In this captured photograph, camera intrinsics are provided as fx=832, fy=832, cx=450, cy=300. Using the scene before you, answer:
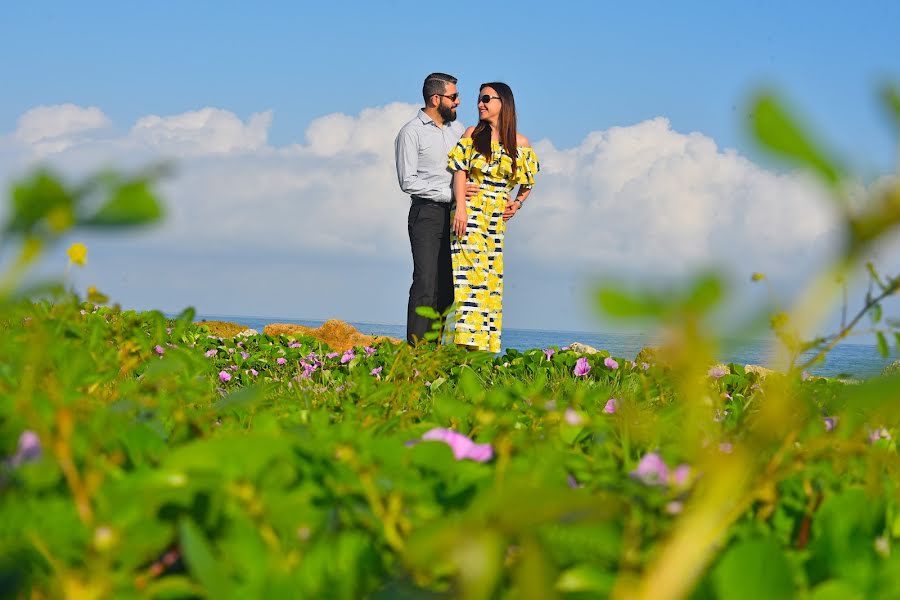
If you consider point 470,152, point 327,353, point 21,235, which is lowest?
point 327,353

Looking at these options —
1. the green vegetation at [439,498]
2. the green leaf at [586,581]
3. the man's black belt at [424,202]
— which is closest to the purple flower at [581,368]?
the man's black belt at [424,202]

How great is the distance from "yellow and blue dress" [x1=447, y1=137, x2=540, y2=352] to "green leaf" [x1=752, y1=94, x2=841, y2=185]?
299 inches

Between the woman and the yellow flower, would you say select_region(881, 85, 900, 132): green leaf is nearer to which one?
the yellow flower

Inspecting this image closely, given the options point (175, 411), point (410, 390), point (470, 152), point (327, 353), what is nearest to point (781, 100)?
point (175, 411)

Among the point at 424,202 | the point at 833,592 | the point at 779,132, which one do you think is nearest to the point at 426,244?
the point at 424,202

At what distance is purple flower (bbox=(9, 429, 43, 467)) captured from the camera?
869mm

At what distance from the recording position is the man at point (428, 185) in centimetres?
838

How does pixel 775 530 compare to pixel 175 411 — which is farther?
pixel 175 411

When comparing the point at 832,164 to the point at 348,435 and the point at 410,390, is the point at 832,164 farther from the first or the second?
the point at 410,390

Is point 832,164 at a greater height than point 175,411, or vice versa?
point 832,164

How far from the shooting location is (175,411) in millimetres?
1331

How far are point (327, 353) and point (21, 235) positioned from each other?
6629 mm

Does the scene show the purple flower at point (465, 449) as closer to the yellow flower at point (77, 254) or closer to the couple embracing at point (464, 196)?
the yellow flower at point (77, 254)

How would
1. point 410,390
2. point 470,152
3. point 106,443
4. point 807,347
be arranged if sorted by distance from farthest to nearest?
point 470,152 < point 410,390 < point 106,443 < point 807,347
